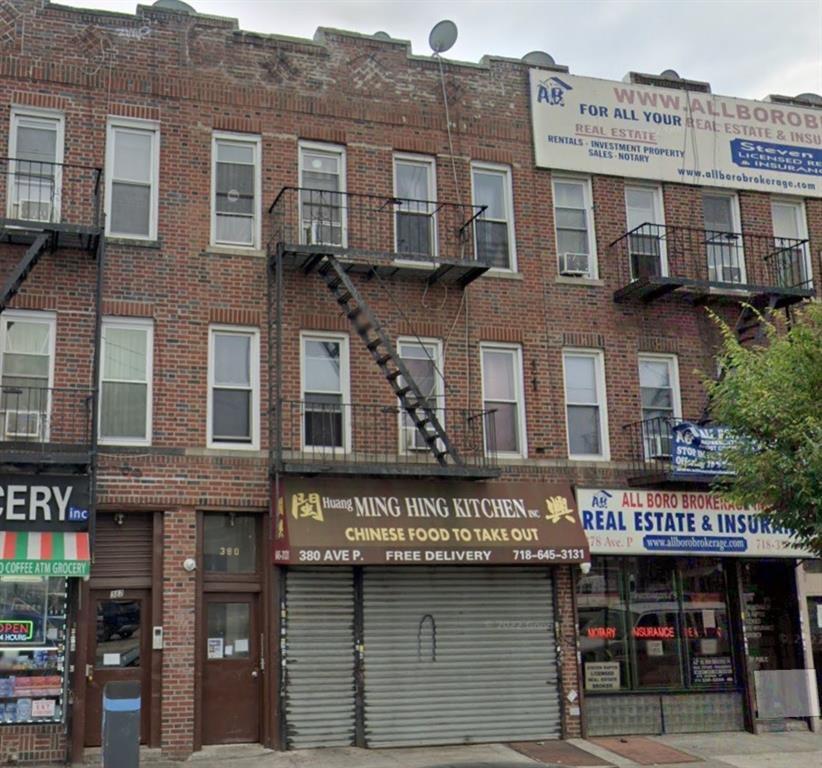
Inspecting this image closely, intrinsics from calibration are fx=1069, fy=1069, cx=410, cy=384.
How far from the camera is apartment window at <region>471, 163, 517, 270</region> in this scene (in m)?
17.9

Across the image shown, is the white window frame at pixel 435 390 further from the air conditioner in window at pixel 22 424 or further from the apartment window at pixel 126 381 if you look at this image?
the air conditioner in window at pixel 22 424

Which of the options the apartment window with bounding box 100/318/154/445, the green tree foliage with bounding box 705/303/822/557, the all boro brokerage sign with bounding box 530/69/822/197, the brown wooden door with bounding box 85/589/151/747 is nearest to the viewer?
the green tree foliage with bounding box 705/303/822/557

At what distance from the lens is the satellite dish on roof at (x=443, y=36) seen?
59.4ft

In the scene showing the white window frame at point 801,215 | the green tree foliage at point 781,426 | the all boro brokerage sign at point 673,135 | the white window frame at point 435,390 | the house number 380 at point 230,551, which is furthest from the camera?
the white window frame at point 801,215

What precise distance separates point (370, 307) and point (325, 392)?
155 cm

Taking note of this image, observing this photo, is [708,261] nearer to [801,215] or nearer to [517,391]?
[801,215]

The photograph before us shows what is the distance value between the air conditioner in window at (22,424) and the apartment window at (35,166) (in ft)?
9.37

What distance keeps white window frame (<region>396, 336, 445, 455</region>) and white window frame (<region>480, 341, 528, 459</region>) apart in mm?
714

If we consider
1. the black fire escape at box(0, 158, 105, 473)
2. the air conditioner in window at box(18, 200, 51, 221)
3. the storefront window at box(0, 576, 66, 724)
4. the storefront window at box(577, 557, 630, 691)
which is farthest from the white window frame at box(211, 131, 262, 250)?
the storefront window at box(577, 557, 630, 691)

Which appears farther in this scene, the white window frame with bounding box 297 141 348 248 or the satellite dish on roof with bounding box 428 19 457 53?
the satellite dish on roof with bounding box 428 19 457 53

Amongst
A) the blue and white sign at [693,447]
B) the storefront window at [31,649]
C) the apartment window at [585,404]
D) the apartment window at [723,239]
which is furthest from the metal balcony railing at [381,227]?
the storefront window at [31,649]

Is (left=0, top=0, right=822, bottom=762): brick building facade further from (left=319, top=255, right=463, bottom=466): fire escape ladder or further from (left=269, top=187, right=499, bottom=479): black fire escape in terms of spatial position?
(left=319, top=255, right=463, bottom=466): fire escape ladder

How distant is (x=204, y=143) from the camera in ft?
54.3

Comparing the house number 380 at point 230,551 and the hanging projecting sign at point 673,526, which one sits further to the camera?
the hanging projecting sign at point 673,526
